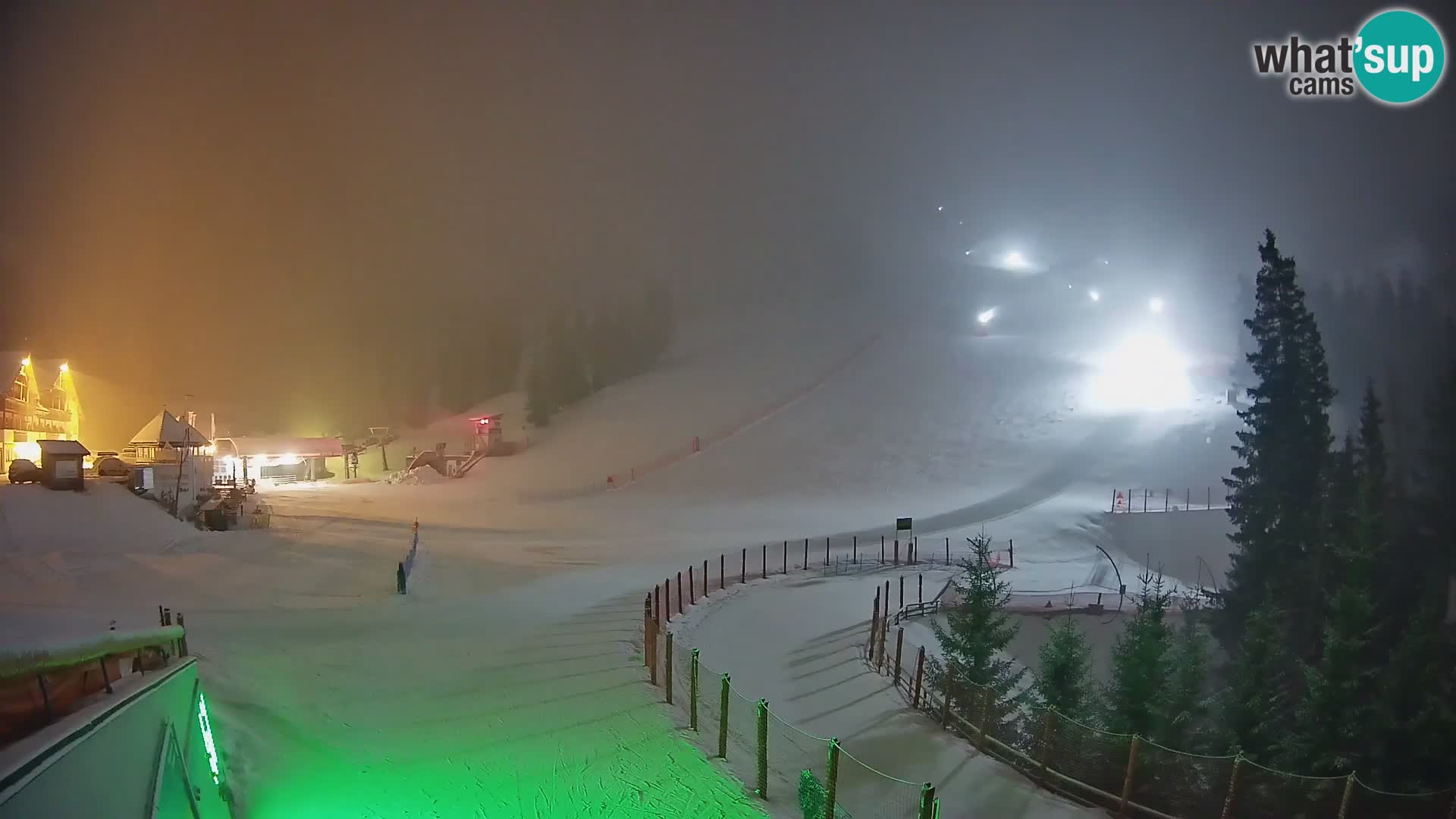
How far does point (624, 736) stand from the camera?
9.96m

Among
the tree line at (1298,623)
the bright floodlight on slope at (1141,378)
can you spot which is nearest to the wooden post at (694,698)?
the tree line at (1298,623)

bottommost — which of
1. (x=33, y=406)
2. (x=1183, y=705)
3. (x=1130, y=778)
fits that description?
(x=1183, y=705)

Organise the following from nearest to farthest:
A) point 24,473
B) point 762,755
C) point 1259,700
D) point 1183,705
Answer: point 762,755 < point 1183,705 < point 1259,700 < point 24,473

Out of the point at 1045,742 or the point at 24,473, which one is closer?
the point at 1045,742

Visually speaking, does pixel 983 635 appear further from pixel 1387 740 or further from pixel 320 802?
pixel 320 802

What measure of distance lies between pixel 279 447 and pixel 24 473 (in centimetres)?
3614

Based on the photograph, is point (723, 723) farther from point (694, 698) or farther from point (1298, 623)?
point (1298, 623)

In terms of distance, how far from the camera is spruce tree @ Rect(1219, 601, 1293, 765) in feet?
50.3

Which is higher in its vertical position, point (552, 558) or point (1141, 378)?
point (1141, 378)

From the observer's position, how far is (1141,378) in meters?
61.7

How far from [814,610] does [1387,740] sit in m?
12.2

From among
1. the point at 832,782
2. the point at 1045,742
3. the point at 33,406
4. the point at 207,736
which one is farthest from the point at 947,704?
the point at 33,406

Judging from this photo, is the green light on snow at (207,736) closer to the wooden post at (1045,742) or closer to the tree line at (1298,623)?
the wooden post at (1045,742)

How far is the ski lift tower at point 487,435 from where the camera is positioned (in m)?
57.9
